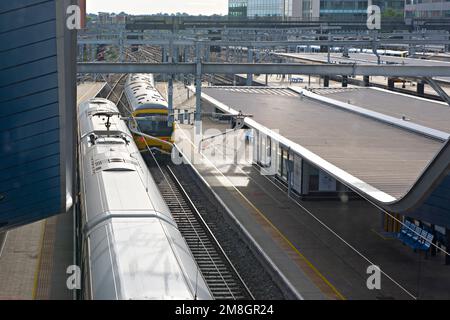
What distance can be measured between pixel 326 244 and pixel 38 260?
20.1 ft

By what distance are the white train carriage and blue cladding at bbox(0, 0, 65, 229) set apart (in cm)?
105

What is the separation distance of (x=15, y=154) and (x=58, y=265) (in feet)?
20.7

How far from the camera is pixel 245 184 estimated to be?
24578 millimetres

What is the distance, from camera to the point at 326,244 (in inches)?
693

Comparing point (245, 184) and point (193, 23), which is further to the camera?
point (193, 23)

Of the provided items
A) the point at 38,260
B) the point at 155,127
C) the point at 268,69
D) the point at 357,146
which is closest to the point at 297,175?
the point at 357,146

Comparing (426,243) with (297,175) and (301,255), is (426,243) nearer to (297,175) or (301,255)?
(301,255)

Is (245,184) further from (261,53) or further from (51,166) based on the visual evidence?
(261,53)

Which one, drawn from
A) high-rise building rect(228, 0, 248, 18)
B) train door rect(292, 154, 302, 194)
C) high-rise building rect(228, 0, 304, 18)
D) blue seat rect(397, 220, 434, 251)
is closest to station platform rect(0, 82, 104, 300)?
train door rect(292, 154, 302, 194)

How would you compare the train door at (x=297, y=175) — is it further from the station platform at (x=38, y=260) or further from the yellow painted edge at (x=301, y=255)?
the station platform at (x=38, y=260)

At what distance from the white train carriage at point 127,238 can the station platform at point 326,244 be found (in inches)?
127

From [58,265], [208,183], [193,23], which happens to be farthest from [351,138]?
[193,23]

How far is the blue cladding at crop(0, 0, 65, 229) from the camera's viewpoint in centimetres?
825

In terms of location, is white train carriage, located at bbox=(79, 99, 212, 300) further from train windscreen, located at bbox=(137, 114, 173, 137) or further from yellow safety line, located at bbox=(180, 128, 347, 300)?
train windscreen, located at bbox=(137, 114, 173, 137)
